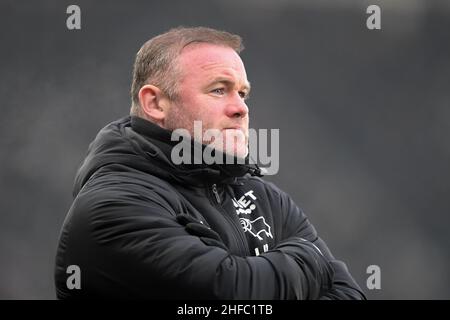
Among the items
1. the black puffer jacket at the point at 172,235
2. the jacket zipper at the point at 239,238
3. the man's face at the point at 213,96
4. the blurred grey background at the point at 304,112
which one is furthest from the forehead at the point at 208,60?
the blurred grey background at the point at 304,112

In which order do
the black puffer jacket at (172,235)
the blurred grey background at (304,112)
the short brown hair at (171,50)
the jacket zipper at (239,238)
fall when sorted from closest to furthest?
1. the black puffer jacket at (172,235)
2. the jacket zipper at (239,238)
3. the short brown hair at (171,50)
4. the blurred grey background at (304,112)

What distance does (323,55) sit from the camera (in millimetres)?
4230

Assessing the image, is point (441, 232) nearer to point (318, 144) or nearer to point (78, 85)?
point (318, 144)

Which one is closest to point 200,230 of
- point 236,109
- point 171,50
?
point 236,109

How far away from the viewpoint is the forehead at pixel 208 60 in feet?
4.88

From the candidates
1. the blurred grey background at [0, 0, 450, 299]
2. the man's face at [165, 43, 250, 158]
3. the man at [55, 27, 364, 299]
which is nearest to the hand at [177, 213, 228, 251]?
the man at [55, 27, 364, 299]

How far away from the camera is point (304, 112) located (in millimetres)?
4141

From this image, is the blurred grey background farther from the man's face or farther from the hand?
the hand

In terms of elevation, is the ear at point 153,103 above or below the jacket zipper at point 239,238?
above

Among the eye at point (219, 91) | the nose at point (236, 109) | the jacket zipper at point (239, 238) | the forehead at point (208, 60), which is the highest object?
the forehead at point (208, 60)

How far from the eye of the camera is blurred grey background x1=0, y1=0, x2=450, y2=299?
12.1 feet

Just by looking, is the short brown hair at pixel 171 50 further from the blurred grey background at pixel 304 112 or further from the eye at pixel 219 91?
the blurred grey background at pixel 304 112

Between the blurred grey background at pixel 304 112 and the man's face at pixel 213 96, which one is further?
the blurred grey background at pixel 304 112
